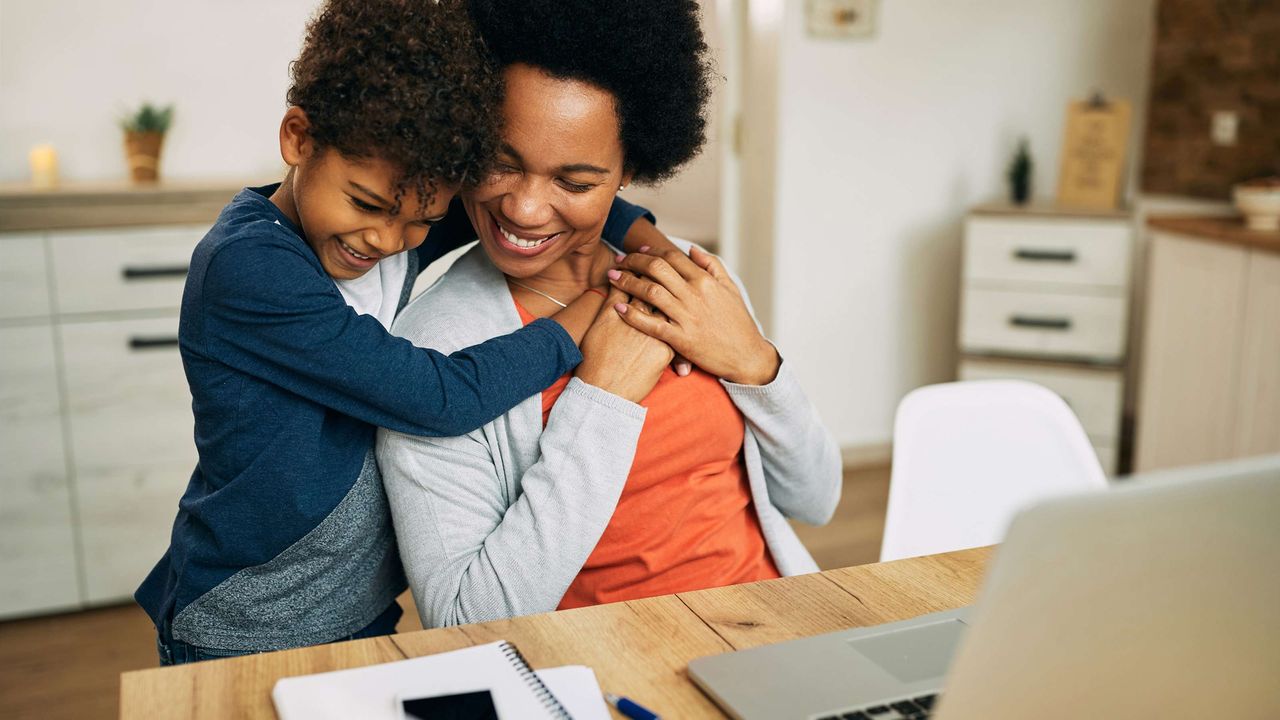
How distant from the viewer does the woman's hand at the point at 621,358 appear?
1222mm

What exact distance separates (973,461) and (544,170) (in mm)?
742

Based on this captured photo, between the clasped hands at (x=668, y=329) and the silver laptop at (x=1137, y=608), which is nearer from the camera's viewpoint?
the silver laptop at (x=1137, y=608)

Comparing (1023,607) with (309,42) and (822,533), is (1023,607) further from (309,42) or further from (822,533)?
(822,533)

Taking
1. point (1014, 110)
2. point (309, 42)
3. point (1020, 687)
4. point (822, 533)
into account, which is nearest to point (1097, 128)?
point (1014, 110)

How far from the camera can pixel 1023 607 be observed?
578mm

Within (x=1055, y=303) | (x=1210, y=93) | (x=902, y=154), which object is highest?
(x=1210, y=93)

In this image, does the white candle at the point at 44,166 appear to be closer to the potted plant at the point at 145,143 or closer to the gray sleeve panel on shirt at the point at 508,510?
the potted plant at the point at 145,143

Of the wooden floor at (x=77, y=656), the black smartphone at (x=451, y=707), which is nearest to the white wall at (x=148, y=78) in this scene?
the wooden floor at (x=77, y=656)

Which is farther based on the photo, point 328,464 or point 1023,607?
point 328,464

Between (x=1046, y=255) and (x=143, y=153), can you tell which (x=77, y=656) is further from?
(x=1046, y=255)

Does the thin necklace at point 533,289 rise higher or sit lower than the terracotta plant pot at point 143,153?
lower

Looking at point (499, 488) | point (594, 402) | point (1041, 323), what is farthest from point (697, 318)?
point (1041, 323)

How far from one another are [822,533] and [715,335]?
2.07 metres

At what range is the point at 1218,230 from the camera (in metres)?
3.12
